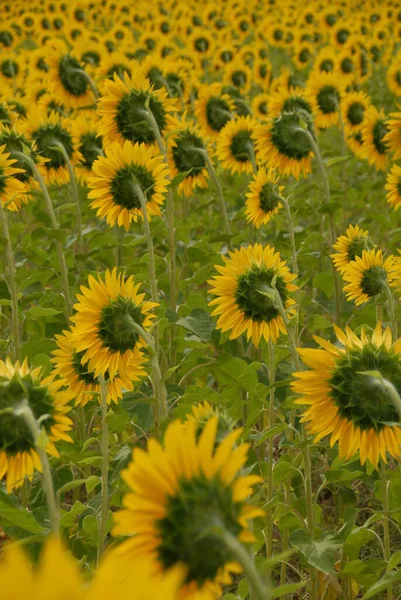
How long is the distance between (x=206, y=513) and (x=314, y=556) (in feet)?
3.22

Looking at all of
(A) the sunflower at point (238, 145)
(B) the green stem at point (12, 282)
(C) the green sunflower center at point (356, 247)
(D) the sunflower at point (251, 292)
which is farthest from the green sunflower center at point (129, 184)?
(A) the sunflower at point (238, 145)

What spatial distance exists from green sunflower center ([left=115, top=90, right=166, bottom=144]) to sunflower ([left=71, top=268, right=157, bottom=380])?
1.19 metres

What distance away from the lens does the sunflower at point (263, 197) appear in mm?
2910

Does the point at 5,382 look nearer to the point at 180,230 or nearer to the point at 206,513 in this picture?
the point at 206,513

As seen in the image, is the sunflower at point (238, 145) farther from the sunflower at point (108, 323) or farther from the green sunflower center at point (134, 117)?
the sunflower at point (108, 323)

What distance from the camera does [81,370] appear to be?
213cm

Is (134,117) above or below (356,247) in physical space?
above

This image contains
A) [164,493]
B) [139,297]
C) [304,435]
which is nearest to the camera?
[164,493]

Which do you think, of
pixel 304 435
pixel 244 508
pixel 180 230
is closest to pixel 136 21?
pixel 180 230

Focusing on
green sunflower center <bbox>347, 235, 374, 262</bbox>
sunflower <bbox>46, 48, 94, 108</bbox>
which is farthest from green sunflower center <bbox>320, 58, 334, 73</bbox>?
green sunflower center <bbox>347, 235, 374, 262</bbox>

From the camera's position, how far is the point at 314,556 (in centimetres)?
181

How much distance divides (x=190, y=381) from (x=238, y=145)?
1.22 metres

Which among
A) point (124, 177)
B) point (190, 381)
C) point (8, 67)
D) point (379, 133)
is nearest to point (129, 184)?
point (124, 177)

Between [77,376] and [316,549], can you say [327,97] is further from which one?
[316,549]
